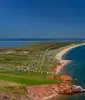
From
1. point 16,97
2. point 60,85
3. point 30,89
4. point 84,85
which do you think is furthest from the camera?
point 84,85

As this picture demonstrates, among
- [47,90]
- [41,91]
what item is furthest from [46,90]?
[41,91]

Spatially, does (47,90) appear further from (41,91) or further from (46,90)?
(41,91)

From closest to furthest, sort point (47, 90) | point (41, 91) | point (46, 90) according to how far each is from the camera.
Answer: point (41, 91)
point (46, 90)
point (47, 90)

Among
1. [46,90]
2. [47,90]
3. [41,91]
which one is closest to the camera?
[41,91]

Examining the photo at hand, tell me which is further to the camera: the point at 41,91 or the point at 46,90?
the point at 46,90

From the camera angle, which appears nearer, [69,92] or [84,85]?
[69,92]

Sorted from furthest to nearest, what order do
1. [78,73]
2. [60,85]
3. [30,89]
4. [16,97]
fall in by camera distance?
[78,73] < [60,85] < [30,89] < [16,97]

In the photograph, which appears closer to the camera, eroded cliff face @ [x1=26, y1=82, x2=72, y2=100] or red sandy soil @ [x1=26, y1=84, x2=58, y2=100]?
red sandy soil @ [x1=26, y1=84, x2=58, y2=100]

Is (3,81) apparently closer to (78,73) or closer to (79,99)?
(79,99)

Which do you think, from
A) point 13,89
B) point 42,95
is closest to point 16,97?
point 13,89

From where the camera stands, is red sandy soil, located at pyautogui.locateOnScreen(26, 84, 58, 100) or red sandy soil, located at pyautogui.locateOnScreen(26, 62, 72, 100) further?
red sandy soil, located at pyautogui.locateOnScreen(26, 62, 72, 100)

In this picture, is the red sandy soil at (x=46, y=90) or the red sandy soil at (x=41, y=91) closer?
the red sandy soil at (x=41, y=91)
